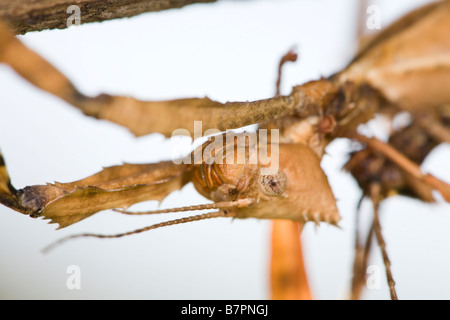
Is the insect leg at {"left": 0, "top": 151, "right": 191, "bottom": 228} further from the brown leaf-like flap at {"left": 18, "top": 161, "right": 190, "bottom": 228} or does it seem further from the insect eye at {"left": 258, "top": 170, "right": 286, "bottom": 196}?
the insect eye at {"left": 258, "top": 170, "right": 286, "bottom": 196}

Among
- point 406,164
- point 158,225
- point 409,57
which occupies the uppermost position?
point 409,57

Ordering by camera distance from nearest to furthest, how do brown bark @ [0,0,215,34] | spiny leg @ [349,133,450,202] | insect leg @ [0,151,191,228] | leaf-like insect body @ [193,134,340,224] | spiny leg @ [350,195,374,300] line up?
brown bark @ [0,0,215,34], insect leg @ [0,151,191,228], leaf-like insect body @ [193,134,340,224], spiny leg @ [349,133,450,202], spiny leg @ [350,195,374,300]

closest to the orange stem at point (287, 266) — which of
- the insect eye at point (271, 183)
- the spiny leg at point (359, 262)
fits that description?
the spiny leg at point (359, 262)

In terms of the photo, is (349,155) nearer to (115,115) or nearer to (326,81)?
(326,81)

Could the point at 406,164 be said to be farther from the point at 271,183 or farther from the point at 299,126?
the point at 271,183

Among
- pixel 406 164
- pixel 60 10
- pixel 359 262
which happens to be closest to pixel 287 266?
pixel 359 262

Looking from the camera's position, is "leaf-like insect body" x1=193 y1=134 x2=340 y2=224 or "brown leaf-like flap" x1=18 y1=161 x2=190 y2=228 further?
"leaf-like insect body" x1=193 y1=134 x2=340 y2=224

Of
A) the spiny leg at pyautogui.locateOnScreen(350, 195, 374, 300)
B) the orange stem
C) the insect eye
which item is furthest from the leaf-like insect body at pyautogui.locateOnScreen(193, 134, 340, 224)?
the spiny leg at pyautogui.locateOnScreen(350, 195, 374, 300)
